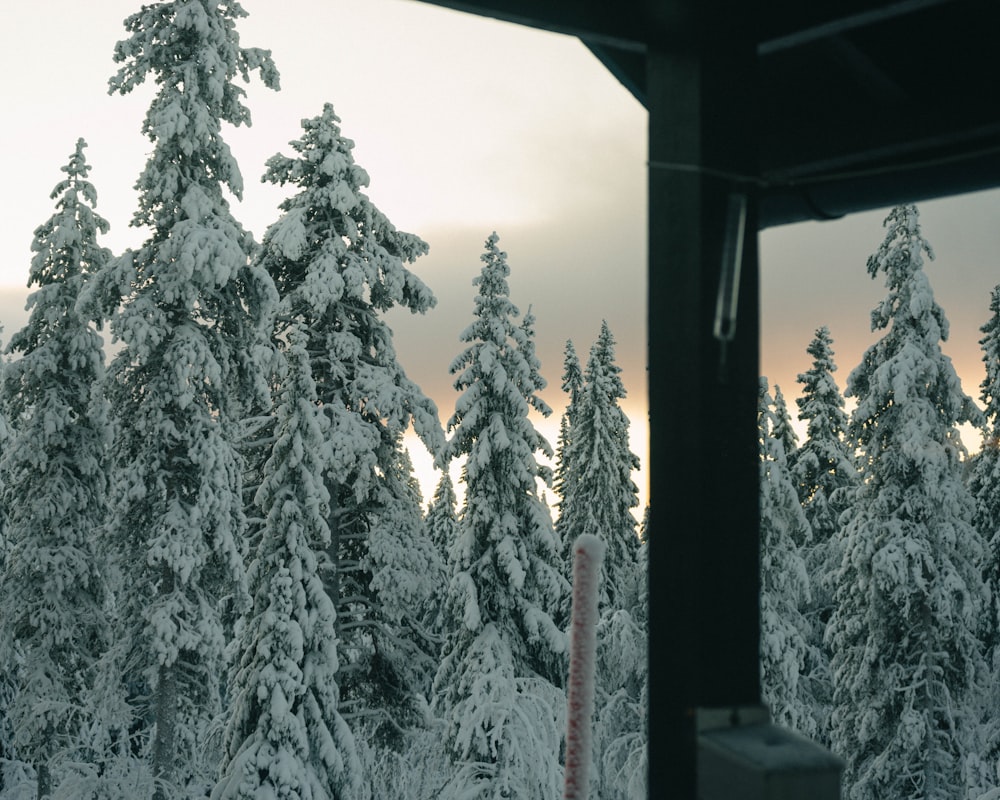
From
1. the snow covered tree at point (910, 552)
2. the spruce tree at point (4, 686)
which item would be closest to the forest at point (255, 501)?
the spruce tree at point (4, 686)

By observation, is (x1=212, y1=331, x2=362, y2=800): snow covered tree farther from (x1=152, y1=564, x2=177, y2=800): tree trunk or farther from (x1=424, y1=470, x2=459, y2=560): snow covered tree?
(x1=424, y1=470, x2=459, y2=560): snow covered tree

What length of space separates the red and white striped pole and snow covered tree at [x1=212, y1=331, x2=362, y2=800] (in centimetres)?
1712

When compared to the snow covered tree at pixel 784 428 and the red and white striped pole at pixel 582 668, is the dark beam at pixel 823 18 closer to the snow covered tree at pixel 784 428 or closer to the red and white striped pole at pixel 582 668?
the red and white striped pole at pixel 582 668

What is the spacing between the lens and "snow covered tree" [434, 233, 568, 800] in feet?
75.0

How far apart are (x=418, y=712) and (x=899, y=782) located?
12777mm

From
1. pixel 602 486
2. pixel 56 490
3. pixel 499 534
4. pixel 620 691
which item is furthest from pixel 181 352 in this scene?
pixel 602 486

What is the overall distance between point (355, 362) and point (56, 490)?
28.4ft

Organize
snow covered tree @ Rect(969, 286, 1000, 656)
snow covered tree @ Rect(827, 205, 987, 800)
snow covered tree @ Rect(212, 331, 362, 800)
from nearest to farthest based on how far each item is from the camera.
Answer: snow covered tree @ Rect(212, 331, 362, 800) → snow covered tree @ Rect(827, 205, 987, 800) → snow covered tree @ Rect(969, 286, 1000, 656)

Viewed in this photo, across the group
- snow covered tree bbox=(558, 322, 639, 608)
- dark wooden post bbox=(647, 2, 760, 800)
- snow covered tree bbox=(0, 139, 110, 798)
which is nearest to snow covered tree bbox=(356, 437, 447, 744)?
snow covered tree bbox=(0, 139, 110, 798)

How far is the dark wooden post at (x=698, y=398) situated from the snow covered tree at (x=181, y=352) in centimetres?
1734

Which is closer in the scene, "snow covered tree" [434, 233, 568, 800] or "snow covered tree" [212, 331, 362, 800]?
"snow covered tree" [212, 331, 362, 800]

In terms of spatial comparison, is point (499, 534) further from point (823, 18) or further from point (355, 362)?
point (823, 18)

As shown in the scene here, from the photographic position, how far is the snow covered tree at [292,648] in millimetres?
18547

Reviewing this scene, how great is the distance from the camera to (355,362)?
848 inches
